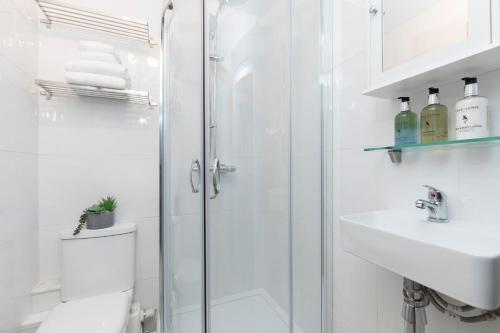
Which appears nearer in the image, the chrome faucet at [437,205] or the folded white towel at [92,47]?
the chrome faucet at [437,205]

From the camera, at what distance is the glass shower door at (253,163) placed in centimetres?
100

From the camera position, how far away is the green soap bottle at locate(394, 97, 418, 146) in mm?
→ 638

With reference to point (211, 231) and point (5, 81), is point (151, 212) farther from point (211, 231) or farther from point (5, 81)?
point (5, 81)

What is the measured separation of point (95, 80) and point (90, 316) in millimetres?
1170

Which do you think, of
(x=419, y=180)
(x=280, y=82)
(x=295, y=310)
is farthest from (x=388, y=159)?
(x=295, y=310)

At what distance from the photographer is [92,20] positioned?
137 cm

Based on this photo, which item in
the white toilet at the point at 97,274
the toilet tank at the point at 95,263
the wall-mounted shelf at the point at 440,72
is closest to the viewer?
the wall-mounted shelf at the point at 440,72

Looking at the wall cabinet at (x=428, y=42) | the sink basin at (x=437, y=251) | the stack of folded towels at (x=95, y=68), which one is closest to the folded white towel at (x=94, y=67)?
the stack of folded towels at (x=95, y=68)

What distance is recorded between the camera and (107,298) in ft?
3.99

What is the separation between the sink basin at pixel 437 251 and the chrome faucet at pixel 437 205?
18mm

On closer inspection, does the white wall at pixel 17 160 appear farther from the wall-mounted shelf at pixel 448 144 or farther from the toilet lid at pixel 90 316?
the wall-mounted shelf at pixel 448 144

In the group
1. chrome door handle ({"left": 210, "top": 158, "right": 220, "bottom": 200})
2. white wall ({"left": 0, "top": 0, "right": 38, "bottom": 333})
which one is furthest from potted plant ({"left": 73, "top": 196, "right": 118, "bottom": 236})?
chrome door handle ({"left": 210, "top": 158, "right": 220, "bottom": 200})

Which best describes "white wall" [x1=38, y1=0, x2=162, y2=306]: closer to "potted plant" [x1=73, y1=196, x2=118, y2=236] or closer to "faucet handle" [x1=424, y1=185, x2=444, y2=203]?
"potted plant" [x1=73, y1=196, x2=118, y2=236]

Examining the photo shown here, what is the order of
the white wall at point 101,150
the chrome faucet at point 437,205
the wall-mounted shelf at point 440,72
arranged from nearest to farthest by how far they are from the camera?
the wall-mounted shelf at point 440,72 → the chrome faucet at point 437,205 → the white wall at point 101,150
